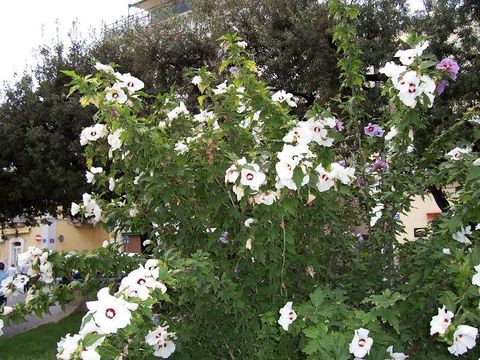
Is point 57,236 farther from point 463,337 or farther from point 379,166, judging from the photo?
point 463,337

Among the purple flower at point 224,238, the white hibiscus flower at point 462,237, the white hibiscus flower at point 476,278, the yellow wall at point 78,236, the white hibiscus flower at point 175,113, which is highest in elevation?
the white hibiscus flower at point 175,113

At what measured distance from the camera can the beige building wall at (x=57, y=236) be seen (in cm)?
3538

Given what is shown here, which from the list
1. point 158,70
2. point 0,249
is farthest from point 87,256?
point 0,249

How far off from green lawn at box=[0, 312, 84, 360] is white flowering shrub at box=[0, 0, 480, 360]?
5.05 metres

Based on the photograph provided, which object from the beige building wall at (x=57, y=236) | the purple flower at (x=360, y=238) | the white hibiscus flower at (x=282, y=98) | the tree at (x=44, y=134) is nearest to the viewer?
the white hibiscus flower at (x=282, y=98)

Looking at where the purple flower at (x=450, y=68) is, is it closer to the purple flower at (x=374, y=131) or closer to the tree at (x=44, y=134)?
the purple flower at (x=374, y=131)

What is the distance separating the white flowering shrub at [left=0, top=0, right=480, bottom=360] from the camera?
2592 millimetres

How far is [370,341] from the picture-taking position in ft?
7.66

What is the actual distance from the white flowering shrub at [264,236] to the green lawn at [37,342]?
5.05 metres

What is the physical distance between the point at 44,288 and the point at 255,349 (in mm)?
1358

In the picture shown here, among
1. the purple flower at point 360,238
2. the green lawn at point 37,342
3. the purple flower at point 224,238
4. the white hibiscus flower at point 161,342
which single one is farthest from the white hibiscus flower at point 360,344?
the green lawn at point 37,342

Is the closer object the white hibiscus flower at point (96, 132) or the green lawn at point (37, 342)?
the white hibiscus flower at point (96, 132)

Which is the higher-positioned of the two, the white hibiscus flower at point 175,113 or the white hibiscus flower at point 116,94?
the white hibiscus flower at point 116,94

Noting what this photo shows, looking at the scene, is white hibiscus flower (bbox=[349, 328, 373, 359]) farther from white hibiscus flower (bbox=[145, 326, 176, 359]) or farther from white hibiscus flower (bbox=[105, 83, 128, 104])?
white hibiscus flower (bbox=[105, 83, 128, 104])
